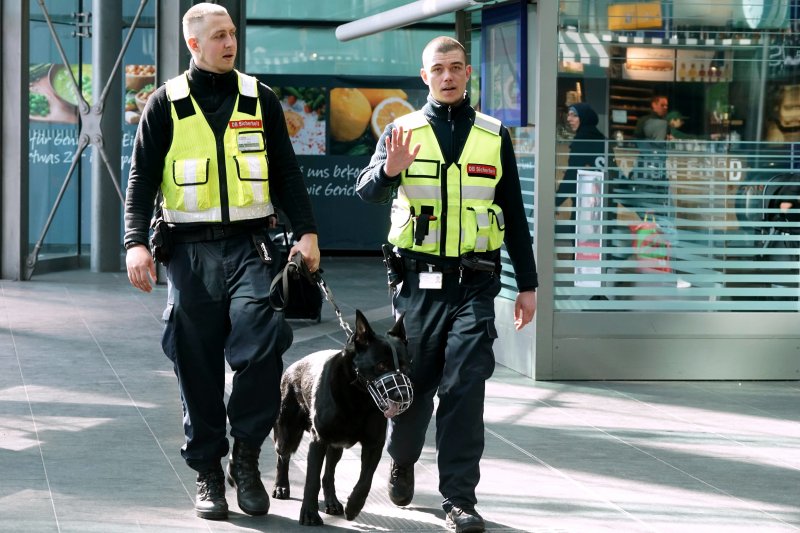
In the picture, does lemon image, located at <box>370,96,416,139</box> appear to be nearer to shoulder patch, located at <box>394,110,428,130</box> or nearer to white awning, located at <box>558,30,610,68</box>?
white awning, located at <box>558,30,610,68</box>

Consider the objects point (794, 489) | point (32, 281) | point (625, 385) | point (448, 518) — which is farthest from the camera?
point (32, 281)

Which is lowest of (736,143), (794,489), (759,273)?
(794,489)

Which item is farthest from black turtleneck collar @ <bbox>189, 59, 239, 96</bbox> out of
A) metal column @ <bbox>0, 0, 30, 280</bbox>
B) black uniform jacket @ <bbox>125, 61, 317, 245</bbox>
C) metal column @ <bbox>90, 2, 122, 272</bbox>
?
metal column @ <bbox>90, 2, 122, 272</bbox>

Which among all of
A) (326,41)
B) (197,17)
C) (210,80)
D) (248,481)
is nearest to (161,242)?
(210,80)

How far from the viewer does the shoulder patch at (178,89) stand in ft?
18.4

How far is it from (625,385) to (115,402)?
11.0 ft

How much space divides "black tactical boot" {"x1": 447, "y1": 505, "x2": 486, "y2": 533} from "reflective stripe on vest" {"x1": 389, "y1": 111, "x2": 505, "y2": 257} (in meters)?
1.02

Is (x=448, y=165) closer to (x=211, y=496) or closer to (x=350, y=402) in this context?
(x=350, y=402)

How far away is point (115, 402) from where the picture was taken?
807 cm

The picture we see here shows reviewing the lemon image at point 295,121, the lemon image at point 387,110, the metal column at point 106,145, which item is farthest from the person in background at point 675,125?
the lemon image at point 295,121

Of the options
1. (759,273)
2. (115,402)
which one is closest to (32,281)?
(115,402)

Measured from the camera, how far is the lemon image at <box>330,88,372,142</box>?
18672mm

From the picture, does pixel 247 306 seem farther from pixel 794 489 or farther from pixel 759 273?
pixel 759 273

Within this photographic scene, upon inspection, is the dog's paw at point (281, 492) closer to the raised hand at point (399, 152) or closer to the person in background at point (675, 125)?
the raised hand at point (399, 152)
